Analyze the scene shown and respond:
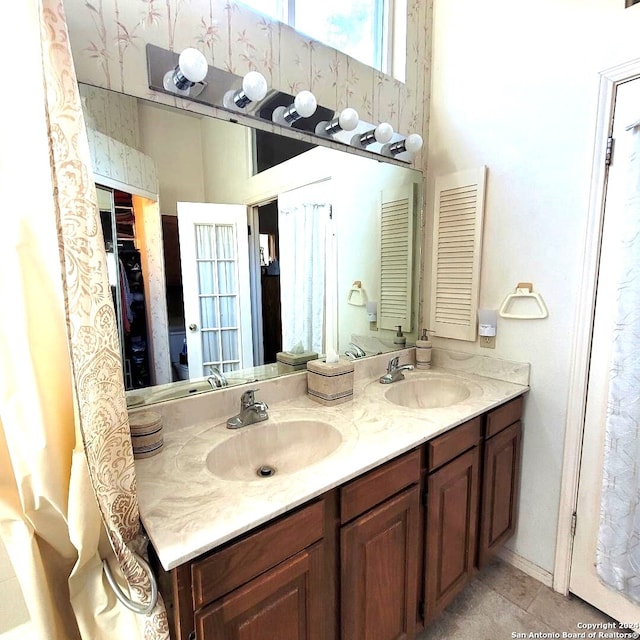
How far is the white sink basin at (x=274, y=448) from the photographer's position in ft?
3.71

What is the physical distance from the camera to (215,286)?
1.31 m

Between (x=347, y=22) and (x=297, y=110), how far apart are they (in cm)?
73

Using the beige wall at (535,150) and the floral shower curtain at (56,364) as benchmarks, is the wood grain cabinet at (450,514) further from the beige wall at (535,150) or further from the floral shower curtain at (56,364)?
the floral shower curtain at (56,364)

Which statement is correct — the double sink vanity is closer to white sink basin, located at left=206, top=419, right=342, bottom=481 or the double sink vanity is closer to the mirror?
white sink basin, located at left=206, top=419, right=342, bottom=481

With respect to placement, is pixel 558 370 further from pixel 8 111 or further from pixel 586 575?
pixel 8 111

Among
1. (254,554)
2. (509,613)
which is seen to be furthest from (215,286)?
(509,613)

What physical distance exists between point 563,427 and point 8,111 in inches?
78.3

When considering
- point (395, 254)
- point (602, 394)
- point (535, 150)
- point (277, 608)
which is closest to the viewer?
point (277, 608)

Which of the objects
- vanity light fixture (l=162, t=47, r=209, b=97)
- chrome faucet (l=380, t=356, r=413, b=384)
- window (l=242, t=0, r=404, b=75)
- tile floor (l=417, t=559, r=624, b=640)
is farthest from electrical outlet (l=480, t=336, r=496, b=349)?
vanity light fixture (l=162, t=47, r=209, b=97)

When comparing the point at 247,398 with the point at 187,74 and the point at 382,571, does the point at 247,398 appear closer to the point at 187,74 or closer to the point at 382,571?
the point at 382,571

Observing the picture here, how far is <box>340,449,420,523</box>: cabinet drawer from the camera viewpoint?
3.21 feet

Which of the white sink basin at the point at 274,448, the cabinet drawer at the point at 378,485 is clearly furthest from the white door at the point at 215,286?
the cabinet drawer at the point at 378,485

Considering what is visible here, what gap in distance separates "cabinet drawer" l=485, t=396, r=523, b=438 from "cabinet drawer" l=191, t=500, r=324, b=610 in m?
0.87

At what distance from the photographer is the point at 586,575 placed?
151cm
